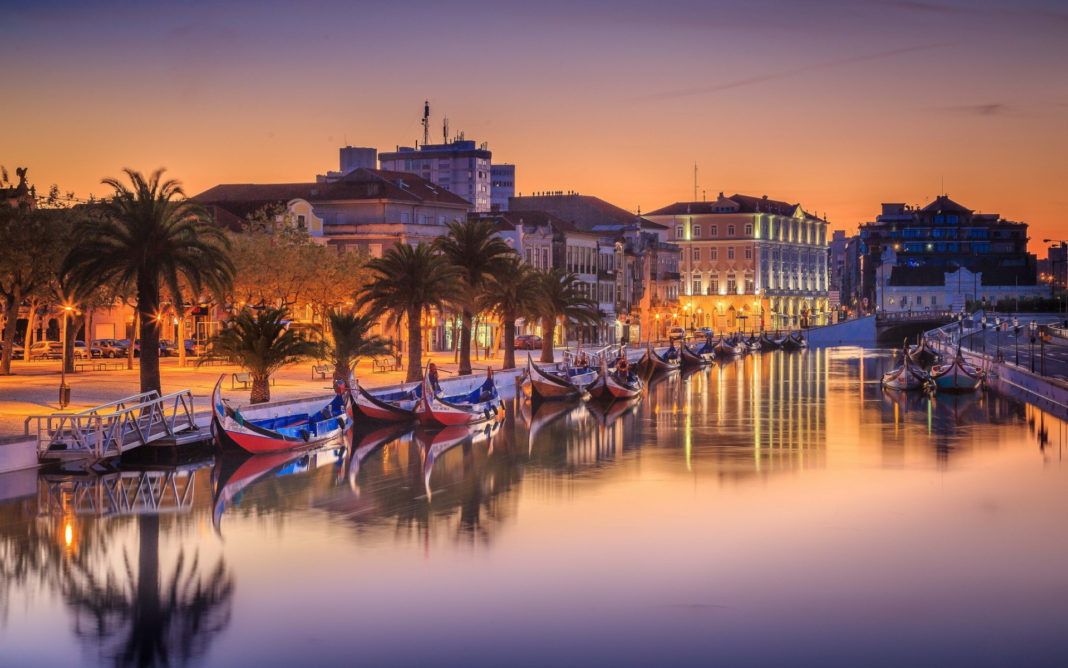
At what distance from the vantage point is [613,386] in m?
59.7

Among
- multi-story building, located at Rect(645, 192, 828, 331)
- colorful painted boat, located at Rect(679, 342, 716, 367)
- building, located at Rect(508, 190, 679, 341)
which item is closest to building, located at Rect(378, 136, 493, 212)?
multi-story building, located at Rect(645, 192, 828, 331)

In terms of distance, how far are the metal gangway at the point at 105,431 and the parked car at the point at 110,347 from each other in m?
35.3

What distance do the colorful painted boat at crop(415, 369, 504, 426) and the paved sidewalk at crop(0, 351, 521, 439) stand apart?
145 inches

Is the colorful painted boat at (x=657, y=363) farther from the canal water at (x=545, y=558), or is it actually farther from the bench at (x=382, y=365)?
the canal water at (x=545, y=558)

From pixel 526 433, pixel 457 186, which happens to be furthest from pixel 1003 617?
pixel 457 186

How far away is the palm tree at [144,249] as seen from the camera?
39.3 meters

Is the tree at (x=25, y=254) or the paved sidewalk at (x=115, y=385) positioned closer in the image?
the paved sidewalk at (x=115, y=385)

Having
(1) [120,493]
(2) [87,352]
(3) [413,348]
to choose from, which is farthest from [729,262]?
(1) [120,493]

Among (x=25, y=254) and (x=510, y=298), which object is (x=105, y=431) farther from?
(x=510, y=298)

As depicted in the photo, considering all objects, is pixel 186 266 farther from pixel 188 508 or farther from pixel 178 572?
pixel 178 572

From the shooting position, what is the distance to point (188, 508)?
2797cm

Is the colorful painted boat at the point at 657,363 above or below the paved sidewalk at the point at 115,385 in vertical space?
below

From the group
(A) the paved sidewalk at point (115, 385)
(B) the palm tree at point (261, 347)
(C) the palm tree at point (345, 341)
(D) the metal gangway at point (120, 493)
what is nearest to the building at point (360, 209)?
(A) the paved sidewalk at point (115, 385)

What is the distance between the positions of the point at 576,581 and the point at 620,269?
100315mm
